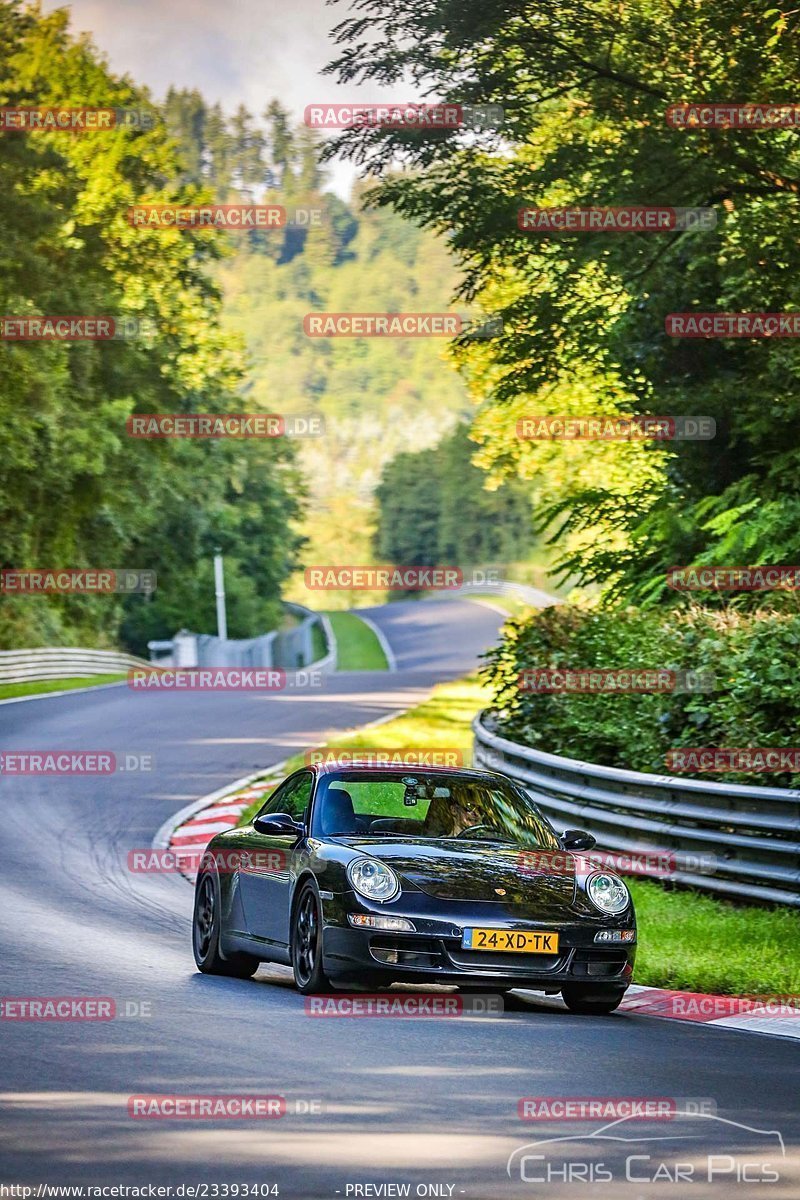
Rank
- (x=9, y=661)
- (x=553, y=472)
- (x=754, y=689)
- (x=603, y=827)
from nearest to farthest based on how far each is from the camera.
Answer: (x=754, y=689) < (x=603, y=827) < (x=9, y=661) < (x=553, y=472)

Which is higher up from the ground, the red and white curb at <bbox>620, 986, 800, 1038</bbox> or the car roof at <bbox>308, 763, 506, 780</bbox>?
the car roof at <bbox>308, 763, 506, 780</bbox>

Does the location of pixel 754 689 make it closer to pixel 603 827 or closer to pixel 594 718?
pixel 603 827

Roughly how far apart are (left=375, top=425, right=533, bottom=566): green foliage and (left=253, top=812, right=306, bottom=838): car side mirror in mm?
131354

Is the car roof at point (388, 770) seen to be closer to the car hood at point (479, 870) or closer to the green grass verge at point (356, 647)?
the car hood at point (479, 870)

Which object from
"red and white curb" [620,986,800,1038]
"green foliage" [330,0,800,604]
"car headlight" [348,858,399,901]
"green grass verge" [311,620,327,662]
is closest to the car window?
"car headlight" [348,858,399,901]

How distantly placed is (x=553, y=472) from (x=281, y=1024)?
38.9 metres

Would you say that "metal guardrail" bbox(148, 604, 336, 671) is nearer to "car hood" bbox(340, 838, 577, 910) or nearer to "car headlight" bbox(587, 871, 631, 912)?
"car hood" bbox(340, 838, 577, 910)

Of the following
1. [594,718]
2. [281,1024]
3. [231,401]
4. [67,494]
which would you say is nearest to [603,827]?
[594,718]

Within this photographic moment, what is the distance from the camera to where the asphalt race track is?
579 centimetres

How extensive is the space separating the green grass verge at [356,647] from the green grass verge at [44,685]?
2903 cm

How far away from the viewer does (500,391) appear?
77.4 ft

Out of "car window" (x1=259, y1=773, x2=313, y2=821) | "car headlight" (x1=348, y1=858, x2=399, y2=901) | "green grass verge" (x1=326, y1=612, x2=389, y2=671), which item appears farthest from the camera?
"green grass verge" (x1=326, y1=612, x2=389, y2=671)


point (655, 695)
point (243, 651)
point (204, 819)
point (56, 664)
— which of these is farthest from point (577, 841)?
point (243, 651)

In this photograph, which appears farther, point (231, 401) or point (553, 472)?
point (231, 401)
